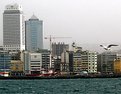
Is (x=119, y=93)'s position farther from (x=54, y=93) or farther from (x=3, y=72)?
(x=3, y=72)

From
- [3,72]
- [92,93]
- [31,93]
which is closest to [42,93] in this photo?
[31,93]

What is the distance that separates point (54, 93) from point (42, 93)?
138 centimetres

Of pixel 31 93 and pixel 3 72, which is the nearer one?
pixel 31 93

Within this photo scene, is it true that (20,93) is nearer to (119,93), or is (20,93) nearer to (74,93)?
(74,93)

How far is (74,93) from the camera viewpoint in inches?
2434

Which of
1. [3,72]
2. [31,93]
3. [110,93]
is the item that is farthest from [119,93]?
[3,72]

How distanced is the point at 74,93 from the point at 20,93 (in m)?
6.24

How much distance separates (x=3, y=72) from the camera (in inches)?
7859

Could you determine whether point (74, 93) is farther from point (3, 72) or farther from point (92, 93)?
point (3, 72)

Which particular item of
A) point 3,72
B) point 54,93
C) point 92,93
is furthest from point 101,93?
point 3,72

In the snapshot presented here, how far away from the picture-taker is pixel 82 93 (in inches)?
2424

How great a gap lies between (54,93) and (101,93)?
553 centimetres

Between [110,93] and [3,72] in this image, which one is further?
[3,72]

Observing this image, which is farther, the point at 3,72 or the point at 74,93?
the point at 3,72
